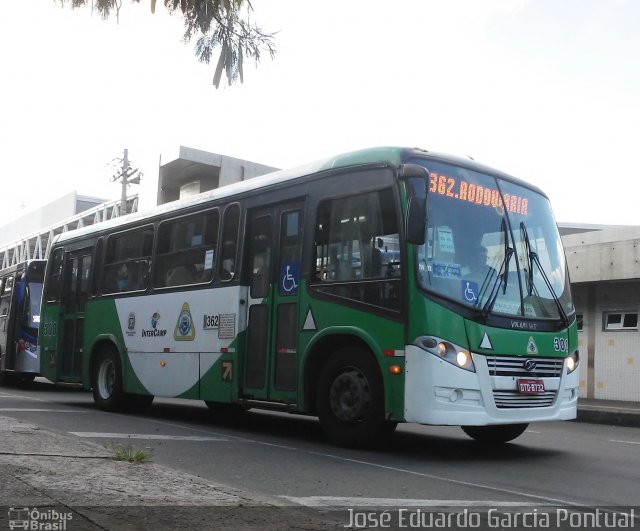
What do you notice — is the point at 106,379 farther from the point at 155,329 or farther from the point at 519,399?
the point at 519,399

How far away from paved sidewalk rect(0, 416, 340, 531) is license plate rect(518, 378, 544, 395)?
12.3 feet

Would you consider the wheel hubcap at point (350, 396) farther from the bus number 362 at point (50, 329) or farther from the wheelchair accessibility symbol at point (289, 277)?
the bus number 362 at point (50, 329)

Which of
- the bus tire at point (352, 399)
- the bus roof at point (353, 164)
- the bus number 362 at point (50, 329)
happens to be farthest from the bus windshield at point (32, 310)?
the bus tire at point (352, 399)

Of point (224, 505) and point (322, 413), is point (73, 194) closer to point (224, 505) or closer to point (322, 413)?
point (322, 413)

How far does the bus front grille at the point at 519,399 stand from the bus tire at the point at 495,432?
0.98 m

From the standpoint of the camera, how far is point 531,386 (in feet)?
27.6

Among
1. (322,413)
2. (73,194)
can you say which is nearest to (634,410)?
(322,413)

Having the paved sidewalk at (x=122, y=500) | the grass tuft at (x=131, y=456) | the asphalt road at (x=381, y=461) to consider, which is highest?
the grass tuft at (x=131, y=456)

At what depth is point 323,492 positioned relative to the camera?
615 cm

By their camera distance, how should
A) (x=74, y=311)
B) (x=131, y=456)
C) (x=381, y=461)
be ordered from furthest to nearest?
(x=74, y=311)
(x=381, y=461)
(x=131, y=456)

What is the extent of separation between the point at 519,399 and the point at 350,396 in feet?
5.90

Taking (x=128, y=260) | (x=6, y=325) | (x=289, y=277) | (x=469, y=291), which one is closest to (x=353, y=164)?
(x=289, y=277)

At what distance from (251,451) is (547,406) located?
10.7 ft

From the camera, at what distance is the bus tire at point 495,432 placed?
955cm
